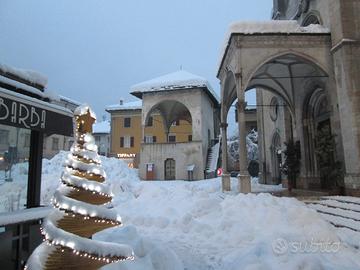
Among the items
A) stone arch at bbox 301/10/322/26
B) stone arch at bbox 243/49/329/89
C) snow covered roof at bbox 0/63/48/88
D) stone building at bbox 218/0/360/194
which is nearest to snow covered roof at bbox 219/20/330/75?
stone building at bbox 218/0/360/194

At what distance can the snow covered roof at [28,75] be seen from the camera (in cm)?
485

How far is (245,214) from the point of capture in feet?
30.4

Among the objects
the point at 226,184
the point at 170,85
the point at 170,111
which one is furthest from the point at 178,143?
the point at 226,184

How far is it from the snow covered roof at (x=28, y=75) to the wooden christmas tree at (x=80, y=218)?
94.2 inches

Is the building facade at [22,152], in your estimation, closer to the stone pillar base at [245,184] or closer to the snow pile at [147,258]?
the snow pile at [147,258]

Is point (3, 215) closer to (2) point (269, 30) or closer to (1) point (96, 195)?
(1) point (96, 195)

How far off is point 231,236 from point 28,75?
19.8 ft

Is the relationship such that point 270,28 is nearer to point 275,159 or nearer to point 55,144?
point 275,159

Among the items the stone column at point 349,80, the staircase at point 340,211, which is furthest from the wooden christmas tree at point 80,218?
the stone column at point 349,80

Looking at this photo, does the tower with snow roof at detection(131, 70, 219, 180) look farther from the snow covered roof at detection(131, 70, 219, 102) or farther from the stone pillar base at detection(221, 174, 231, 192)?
the stone pillar base at detection(221, 174, 231, 192)

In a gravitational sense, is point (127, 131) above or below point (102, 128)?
below

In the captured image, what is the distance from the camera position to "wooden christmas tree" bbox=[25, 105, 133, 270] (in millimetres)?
2787

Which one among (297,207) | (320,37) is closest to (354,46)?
(320,37)

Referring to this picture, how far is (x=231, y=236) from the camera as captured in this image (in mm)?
7633
